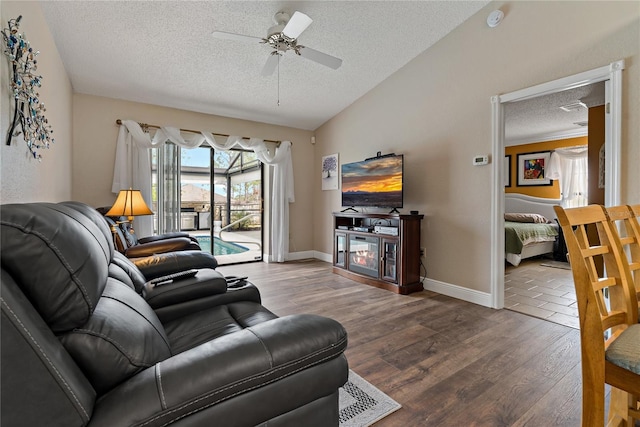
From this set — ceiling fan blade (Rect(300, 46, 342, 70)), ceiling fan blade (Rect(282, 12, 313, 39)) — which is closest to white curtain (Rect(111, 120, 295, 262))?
ceiling fan blade (Rect(300, 46, 342, 70))

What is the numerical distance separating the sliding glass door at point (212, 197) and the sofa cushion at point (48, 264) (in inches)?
159

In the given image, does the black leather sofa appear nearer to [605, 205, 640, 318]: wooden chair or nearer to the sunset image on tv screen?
[605, 205, 640, 318]: wooden chair

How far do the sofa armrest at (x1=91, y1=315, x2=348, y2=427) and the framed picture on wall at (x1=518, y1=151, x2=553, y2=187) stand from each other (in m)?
6.96

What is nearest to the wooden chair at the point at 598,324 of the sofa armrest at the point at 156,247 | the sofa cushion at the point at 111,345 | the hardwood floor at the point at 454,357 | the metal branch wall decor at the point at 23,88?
the hardwood floor at the point at 454,357

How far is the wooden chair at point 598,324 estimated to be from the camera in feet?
3.46

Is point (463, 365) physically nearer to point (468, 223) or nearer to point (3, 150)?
point (468, 223)

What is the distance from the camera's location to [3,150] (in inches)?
56.6

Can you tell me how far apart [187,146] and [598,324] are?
464 centimetres

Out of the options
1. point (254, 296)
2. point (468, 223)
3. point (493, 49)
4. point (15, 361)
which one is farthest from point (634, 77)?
point (15, 361)

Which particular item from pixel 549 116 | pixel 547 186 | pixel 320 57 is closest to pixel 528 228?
pixel 547 186

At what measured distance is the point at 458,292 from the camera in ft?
10.8

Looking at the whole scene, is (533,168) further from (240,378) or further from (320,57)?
(240,378)

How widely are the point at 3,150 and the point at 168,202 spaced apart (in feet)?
10.4

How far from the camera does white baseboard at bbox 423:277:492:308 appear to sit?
3.05 metres
